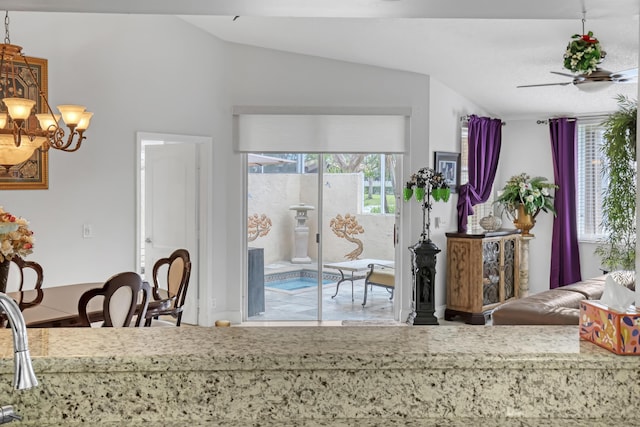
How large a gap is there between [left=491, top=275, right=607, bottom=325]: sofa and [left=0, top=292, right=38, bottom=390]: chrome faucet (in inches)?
123

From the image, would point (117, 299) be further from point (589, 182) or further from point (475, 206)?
point (589, 182)

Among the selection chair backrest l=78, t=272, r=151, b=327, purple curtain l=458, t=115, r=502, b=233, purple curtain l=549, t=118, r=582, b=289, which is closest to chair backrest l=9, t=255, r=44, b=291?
chair backrest l=78, t=272, r=151, b=327

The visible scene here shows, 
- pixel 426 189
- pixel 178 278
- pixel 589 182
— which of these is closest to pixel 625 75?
pixel 426 189

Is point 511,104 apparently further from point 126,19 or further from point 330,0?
point 330,0

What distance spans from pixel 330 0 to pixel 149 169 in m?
5.05

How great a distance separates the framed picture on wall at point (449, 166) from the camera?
21.6ft

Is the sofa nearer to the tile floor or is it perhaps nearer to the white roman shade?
the tile floor

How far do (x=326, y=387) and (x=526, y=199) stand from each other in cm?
631

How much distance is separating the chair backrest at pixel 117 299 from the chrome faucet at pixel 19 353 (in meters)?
2.29

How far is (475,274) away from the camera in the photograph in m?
6.54

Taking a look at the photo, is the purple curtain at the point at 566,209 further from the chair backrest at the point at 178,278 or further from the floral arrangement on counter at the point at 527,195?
the chair backrest at the point at 178,278

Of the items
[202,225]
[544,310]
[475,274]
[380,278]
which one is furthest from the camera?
[380,278]

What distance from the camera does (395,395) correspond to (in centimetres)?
148

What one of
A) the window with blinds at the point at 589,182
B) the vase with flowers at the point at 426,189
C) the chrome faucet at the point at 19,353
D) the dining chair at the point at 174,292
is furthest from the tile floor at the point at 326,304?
the chrome faucet at the point at 19,353
